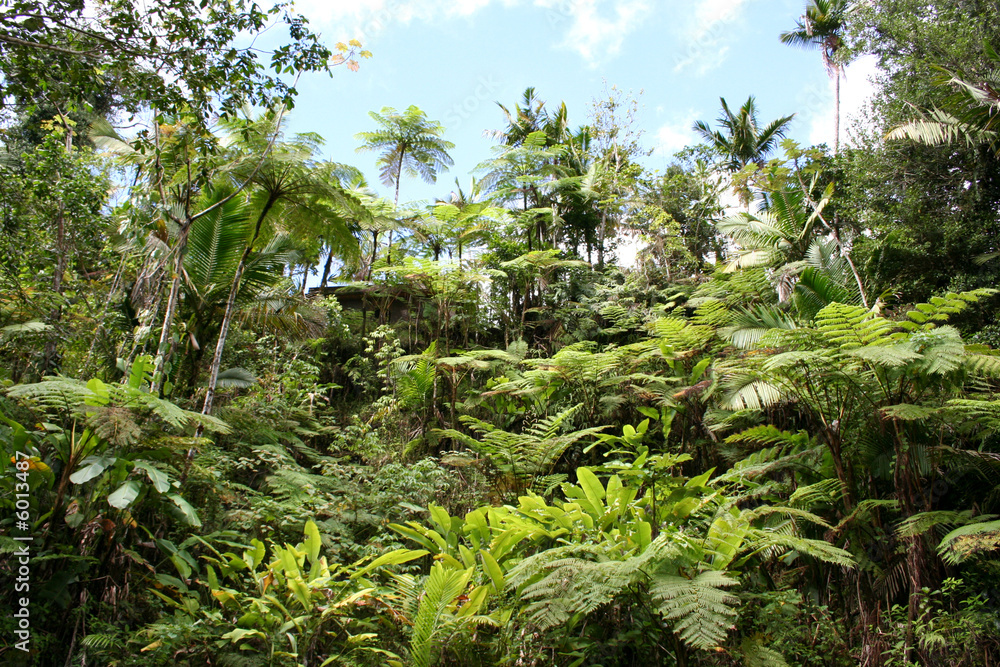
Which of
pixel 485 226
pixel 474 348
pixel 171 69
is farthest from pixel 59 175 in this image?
pixel 485 226

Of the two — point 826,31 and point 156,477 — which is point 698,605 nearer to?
point 156,477

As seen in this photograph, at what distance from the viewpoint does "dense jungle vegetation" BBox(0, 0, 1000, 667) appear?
3088 mm

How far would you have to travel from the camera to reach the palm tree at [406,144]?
1209 centimetres

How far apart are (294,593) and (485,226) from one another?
340 inches

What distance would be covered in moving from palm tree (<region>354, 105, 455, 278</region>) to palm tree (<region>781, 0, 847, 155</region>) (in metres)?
13.2

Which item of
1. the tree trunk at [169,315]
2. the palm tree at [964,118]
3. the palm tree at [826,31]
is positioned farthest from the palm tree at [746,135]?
the tree trunk at [169,315]

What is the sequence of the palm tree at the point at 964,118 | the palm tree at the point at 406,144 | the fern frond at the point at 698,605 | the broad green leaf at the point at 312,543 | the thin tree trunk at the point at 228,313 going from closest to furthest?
the fern frond at the point at 698,605 < the broad green leaf at the point at 312,543 < the thin tree trunk at the point at 228,313 < the palm tree at the point at 964,118 < the palm tree at the point at 406,144

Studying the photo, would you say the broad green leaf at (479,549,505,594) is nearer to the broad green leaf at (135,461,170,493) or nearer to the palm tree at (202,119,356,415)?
the broad green leaf at (135,461,170,493)

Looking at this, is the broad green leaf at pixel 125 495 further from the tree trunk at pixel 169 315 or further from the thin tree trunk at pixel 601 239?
the thin tree trunk at pixel 601 239

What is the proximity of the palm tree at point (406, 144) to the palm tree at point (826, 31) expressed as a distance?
13.2m

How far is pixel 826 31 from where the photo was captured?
18844 mm

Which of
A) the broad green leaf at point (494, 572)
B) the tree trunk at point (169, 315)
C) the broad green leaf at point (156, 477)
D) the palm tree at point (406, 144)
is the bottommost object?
the broad green leaf at point (494, 572)

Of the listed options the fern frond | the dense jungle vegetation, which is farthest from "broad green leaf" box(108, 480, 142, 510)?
the fern frond

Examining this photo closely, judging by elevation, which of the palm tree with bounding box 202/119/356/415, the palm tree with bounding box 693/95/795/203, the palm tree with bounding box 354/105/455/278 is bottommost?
the palm tree with bounding box 202/119/356/415
